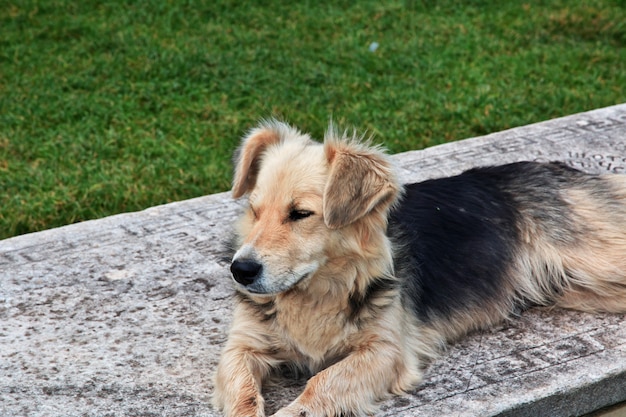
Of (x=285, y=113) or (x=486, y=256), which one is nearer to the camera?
(x=486, y=256)

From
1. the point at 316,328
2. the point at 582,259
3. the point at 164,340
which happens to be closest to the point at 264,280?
the point at 316,328

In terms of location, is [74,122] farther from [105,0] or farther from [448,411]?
[448,411]

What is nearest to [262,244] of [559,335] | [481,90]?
[559,335]

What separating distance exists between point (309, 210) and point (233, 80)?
501cm

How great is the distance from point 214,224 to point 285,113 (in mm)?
2559

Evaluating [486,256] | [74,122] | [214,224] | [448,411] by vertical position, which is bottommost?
[74,122]

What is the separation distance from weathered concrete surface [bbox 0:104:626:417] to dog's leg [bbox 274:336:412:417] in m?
0.07

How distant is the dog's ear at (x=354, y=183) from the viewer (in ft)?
11.0

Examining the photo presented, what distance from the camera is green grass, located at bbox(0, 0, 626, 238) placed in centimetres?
657

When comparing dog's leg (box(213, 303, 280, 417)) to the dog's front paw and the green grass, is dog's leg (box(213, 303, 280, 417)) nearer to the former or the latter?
the dog's front paw

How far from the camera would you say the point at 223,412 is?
3.46 m

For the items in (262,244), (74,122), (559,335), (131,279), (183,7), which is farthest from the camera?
(183,7)

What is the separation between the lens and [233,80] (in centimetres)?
824

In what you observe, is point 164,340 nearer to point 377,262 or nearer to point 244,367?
point 244,367
